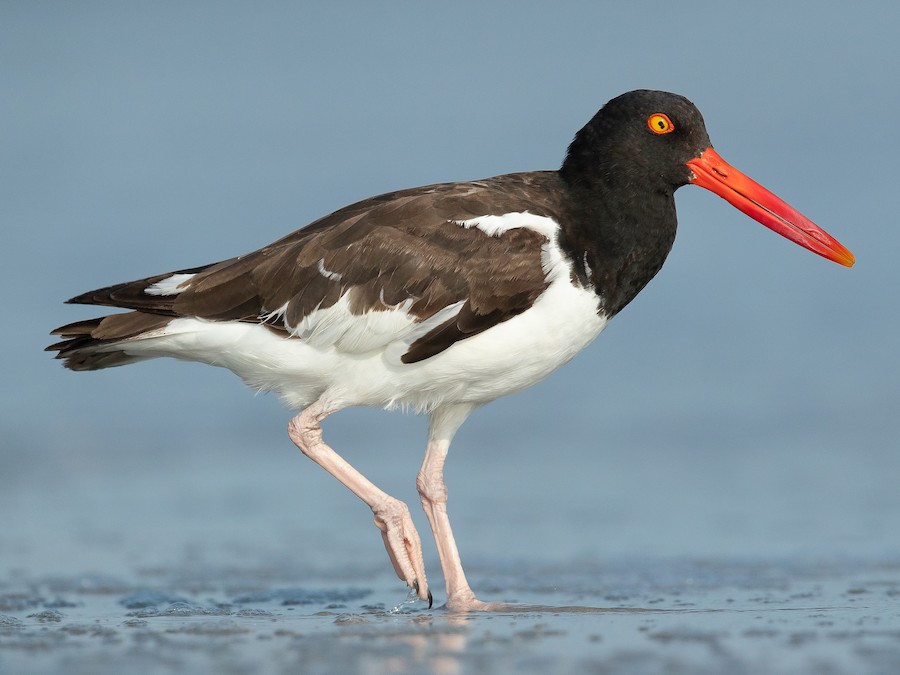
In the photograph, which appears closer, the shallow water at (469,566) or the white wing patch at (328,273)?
the shallow water at (469,566)

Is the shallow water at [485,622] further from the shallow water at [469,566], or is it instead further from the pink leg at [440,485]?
the pink leg at [440,485]

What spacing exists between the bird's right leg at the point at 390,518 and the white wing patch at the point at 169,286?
2.65 feet

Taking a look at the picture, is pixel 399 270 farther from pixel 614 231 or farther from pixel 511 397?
pixel 511 397

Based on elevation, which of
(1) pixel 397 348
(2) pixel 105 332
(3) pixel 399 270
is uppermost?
(3) pixel 399 270

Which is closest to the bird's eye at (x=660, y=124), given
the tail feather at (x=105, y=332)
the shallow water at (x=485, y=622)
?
the shallow water at (x=485, y=622)

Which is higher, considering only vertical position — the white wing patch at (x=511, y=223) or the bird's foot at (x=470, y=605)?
the white wing patch at (x=511, y=223)

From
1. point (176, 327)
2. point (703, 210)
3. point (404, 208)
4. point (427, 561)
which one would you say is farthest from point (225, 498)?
point (703, 210)

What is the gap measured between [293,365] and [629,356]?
255 inches

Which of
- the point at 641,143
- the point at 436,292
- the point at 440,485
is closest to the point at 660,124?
the point at 641,143

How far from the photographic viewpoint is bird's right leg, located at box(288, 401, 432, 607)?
5.63 m

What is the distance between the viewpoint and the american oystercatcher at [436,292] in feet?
17.9

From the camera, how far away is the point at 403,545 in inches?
223

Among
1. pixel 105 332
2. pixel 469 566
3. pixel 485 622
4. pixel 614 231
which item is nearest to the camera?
pixel 485 622

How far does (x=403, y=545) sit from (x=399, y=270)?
4.02 feet
